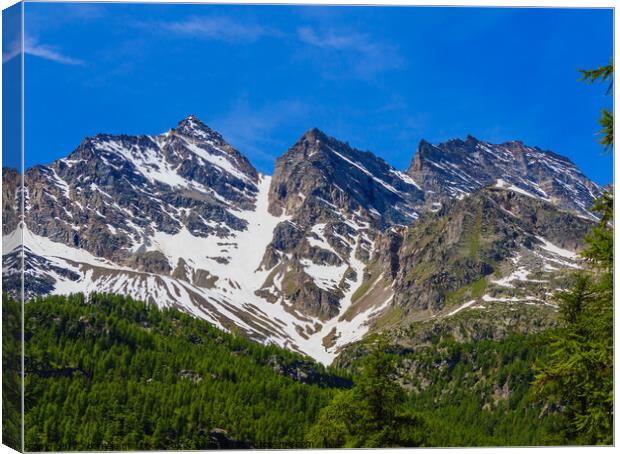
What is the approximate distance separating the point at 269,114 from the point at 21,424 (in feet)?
77.0

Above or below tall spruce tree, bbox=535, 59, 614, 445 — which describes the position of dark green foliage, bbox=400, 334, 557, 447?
above

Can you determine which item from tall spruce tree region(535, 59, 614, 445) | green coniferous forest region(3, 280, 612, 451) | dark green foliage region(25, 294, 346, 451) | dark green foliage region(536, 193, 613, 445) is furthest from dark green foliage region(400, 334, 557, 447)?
tall spruce tree region(535, 59, 614, 445)

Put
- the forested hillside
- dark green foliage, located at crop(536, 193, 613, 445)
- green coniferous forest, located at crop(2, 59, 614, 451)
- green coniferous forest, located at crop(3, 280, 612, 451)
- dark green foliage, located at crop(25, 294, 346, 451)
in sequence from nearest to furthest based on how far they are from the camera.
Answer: dark green foliage, located at crop(536, 193, 613, 445) → green coniferous forest, located at crop(2, 59, 614, 451) → green coniferous forest, located at crop(3, 280, 612, 451) → the forested hillside → dark green foliage, located at crop(25, 294, 346, 451)

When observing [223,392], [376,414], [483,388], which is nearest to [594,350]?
[376,414]

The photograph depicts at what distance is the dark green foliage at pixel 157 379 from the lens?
192ft

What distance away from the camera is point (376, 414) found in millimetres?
25516

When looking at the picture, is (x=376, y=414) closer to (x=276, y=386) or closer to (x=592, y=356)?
(x=592, y=356)

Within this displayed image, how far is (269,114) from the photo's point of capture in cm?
4362

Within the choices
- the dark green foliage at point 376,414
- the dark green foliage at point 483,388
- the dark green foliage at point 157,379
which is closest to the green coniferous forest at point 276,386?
the dark green foliage at point 376,414

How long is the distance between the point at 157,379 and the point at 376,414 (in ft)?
299

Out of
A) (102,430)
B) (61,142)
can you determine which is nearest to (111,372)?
(102,430)

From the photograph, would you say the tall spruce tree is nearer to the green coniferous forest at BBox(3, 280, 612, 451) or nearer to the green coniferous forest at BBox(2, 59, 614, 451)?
Answer: the green coniferous forest at BBox(2, 59, 614, 451)

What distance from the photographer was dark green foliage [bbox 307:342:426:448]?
25.2m

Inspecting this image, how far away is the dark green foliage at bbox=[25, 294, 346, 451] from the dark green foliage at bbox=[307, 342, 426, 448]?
35.2 feet
